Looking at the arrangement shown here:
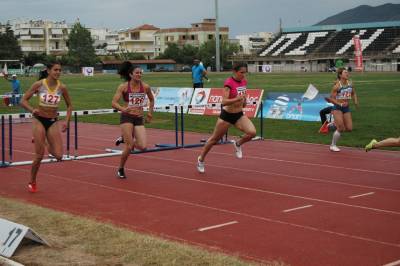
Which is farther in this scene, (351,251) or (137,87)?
(137,87)

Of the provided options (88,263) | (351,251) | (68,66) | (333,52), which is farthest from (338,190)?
(68,66)

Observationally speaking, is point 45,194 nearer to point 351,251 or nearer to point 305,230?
point 305,230

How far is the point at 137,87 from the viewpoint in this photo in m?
11.1

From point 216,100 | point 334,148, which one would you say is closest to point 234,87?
point 334,148

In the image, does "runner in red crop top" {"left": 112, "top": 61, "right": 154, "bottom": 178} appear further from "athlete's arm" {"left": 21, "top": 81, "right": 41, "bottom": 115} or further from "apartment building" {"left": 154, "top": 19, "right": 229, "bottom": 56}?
"apartment building" {"left": 154, "top": 19, "right": 229, "bottom": 56}

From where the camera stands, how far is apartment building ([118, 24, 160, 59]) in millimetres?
159375

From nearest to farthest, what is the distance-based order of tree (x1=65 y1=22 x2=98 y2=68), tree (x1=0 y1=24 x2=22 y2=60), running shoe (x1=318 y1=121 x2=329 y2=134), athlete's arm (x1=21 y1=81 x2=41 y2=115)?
athlete's arm (x1=21 y1=81 x2=41 y2=115), running shoe (x1=318 y1=121 x2=329 y2=134), tree (x1=0 y1=24 x2=22 y2=60), tree (x1=65 y1=22 x2=98 y2=68)

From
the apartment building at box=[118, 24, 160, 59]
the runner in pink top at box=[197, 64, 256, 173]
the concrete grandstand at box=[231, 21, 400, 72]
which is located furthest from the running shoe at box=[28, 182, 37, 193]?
the apartment building at box=[118, 24, 160, 59]

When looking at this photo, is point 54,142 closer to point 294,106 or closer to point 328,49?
point 294,106

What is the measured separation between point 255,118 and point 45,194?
13.2 meters

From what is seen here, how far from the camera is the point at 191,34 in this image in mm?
150500

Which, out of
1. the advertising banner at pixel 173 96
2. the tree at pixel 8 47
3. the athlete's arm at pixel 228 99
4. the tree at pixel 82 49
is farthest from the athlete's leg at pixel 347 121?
the tree at pixel 82 49

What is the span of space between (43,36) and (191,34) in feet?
116

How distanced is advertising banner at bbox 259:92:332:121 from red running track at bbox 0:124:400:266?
5.72 meters
